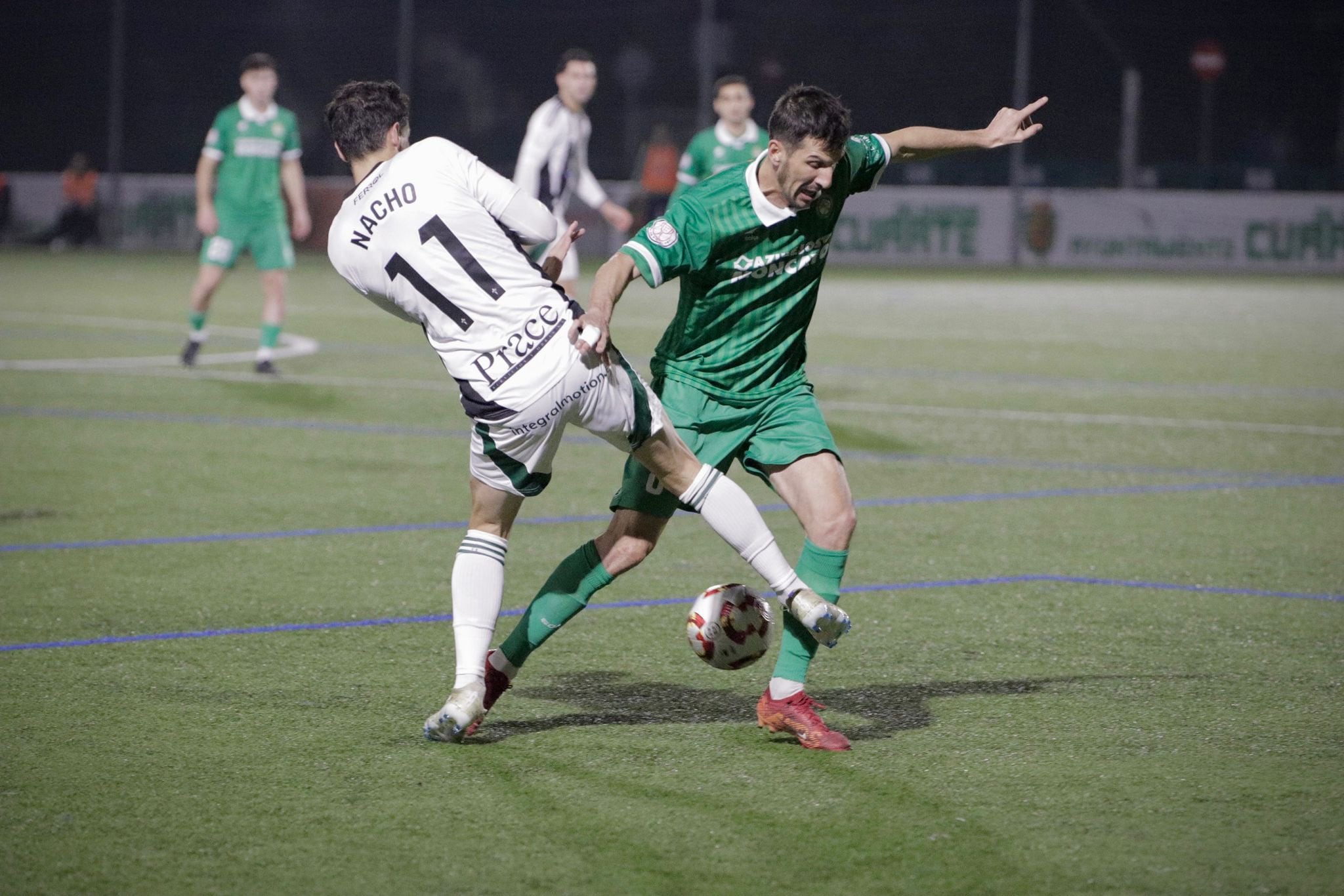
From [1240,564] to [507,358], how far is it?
398 cm

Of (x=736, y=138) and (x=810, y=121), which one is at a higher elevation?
(x=736, y=138)

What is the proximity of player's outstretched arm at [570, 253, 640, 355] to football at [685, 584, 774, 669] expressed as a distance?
2.85ft

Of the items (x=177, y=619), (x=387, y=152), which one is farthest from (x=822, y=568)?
(x=177, y=619)

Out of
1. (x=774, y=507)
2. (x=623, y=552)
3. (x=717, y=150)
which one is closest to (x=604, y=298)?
(x=623, y=552)

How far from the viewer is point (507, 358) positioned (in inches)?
184

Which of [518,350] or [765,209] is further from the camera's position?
[765,209]

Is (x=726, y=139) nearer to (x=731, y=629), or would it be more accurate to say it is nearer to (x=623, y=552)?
(x=623, y=552)

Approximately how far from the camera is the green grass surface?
3.93m

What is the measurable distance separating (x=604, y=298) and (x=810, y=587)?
1005mm

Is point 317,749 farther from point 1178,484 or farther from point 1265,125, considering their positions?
point 1265,125

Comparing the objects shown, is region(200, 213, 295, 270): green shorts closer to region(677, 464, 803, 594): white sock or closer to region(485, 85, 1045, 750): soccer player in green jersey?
region(485, 85, 1045, 750): soccer player in green jersey

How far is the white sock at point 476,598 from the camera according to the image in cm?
487

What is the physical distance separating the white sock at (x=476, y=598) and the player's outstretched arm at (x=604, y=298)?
71 cm

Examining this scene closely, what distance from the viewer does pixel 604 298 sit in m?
4.60
